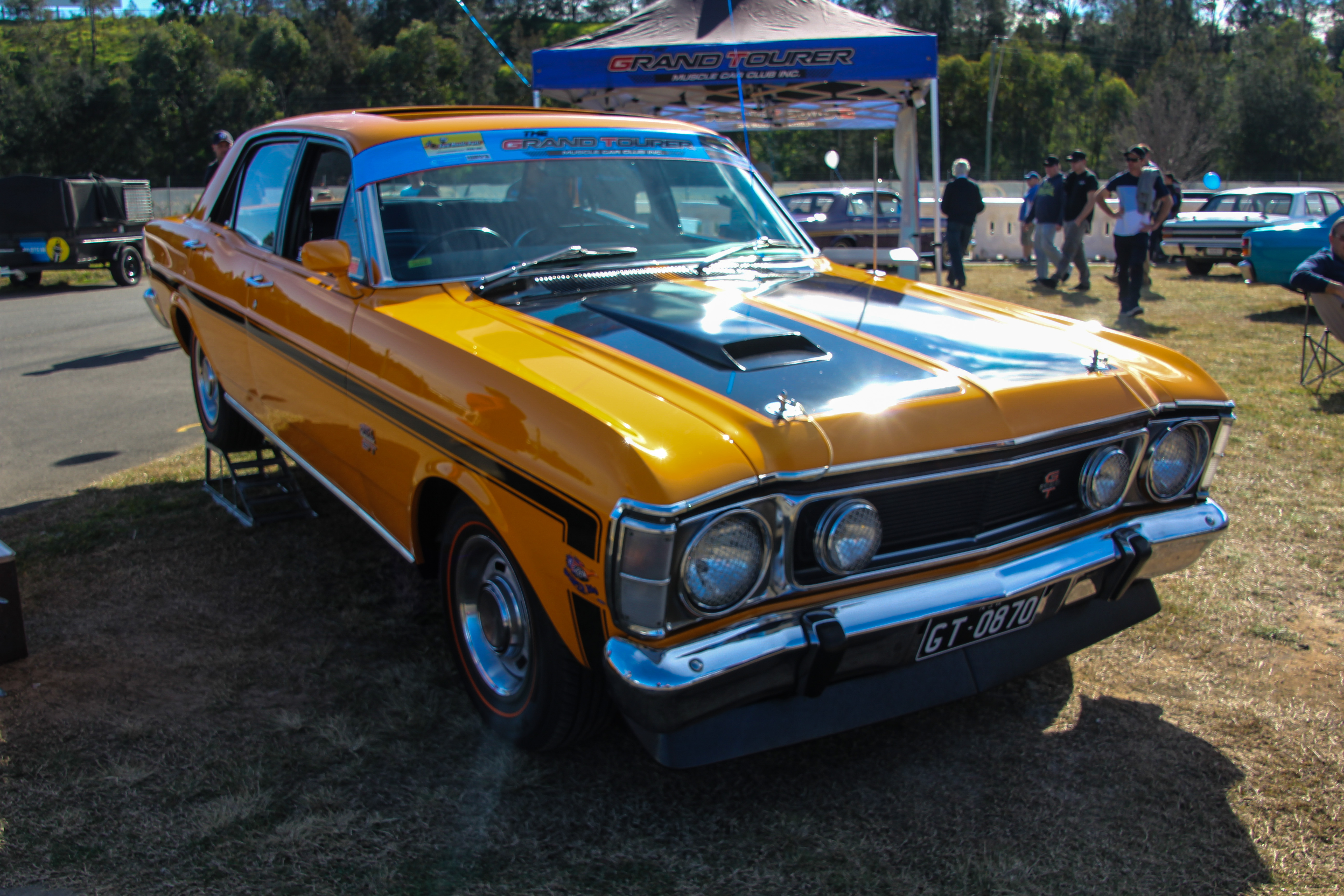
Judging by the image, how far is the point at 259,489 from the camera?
4562mm

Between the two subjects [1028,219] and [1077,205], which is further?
[1028,219]

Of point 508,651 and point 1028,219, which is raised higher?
point 1028,219

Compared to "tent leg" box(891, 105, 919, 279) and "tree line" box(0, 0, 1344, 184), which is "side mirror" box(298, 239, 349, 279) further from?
"tree line" box(0, 0, 1344, 184)

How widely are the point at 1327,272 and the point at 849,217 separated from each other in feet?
31.7

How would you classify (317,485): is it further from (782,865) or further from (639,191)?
(782,865)

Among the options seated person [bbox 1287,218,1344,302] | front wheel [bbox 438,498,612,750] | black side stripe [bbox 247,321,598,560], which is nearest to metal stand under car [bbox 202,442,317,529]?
black side stripe [bbox 247,321,598,560]

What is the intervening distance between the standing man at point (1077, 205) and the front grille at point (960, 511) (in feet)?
31.3

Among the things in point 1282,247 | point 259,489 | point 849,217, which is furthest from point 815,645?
point 849,217

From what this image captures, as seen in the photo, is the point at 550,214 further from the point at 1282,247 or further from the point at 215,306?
the point at 1282,247

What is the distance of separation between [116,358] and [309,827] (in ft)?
26.3

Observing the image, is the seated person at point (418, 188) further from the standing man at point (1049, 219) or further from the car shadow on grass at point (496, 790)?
the standing man at point (1049, 219)

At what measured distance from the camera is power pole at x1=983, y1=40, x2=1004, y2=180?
4978 centimetres

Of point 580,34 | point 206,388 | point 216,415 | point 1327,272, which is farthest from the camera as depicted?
point 580,34

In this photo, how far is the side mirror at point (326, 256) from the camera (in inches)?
121
